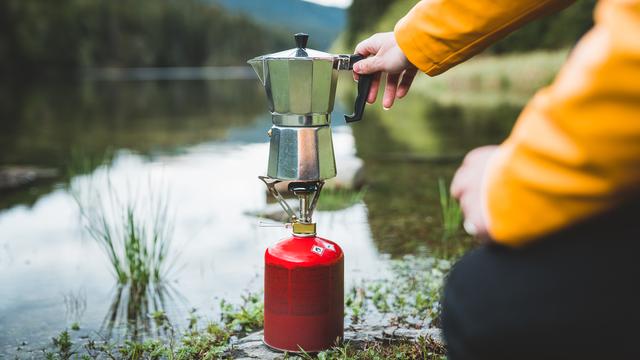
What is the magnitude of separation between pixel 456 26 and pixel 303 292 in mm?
1187

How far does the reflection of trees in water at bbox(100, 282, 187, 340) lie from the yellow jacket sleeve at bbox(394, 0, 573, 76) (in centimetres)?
206

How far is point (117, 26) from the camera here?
82.8 m

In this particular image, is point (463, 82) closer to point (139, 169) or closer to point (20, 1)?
point (139, 169)

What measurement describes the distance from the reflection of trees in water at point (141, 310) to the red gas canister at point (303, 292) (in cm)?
96

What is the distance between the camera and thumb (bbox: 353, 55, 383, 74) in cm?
203

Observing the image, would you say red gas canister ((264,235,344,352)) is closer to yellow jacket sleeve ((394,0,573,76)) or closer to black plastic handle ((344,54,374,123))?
black plastic handle ((344,54,374,123))

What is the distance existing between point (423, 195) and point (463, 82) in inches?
841

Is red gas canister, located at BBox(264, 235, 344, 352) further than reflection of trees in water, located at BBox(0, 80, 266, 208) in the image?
No

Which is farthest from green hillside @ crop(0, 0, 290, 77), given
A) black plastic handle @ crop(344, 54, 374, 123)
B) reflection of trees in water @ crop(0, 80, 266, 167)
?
black plastic handle @ crop(344, 54, 374, 123)

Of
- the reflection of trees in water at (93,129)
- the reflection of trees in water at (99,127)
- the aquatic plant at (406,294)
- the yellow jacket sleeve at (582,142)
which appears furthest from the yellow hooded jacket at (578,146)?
the reflection of trees in water at (99,127)

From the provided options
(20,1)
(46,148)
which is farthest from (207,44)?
(46,148)

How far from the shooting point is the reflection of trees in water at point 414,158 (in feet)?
16.8

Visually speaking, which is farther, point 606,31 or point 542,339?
point 542,339

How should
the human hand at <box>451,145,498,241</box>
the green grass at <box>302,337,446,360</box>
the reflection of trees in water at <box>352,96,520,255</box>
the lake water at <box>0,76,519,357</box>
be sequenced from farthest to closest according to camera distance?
the reflection of trees in water at <box>352,96,520,255</box>, the lake water at <box>0,76,519,357</box>, the green grass at <box>302,337,446,360</box>, the human hand at <box>451,145,498,241</box>
